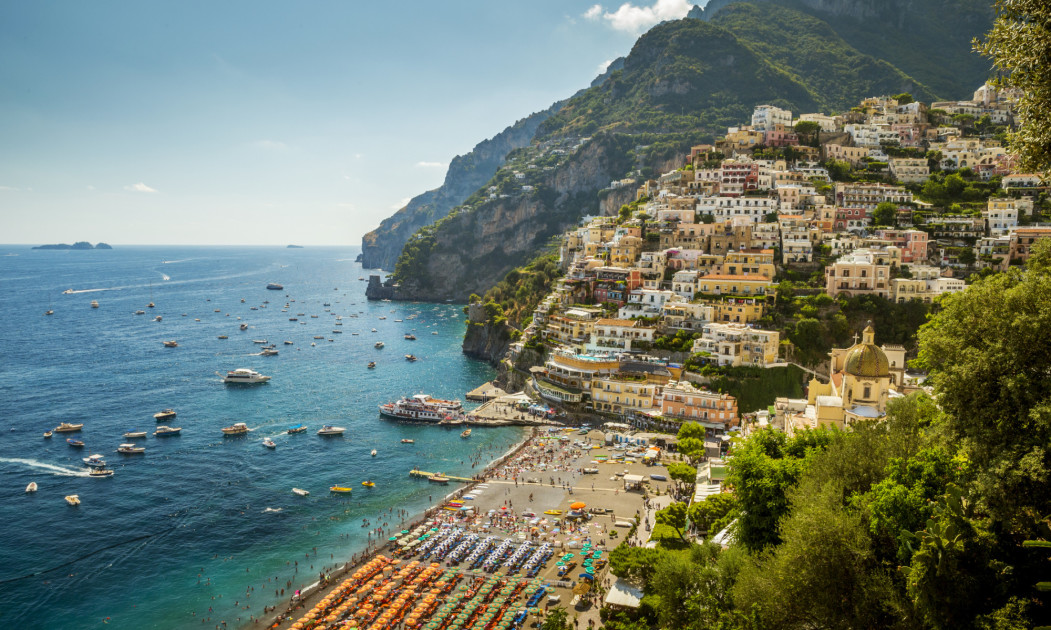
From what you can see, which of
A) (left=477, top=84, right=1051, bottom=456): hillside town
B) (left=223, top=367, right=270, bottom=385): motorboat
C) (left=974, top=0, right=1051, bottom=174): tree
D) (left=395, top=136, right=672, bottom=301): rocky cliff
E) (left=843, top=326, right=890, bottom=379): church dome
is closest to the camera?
(left=974, top=0, right=1051, bottom=174): tree

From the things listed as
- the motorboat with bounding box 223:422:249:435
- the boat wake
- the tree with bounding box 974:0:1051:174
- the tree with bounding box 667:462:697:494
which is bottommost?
the boat wake

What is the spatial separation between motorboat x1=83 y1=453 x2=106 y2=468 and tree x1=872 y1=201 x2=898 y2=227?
88.7 metres

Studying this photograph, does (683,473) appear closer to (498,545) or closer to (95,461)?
(498,545)

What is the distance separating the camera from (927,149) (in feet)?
319

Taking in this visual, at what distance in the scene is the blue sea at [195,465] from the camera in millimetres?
36125

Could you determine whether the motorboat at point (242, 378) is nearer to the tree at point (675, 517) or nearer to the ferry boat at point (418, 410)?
Answer: the ferry boat at point (418, 410)

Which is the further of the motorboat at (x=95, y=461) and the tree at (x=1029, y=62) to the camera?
the motorboat at (x=95, y=461)

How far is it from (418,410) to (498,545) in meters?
30.2

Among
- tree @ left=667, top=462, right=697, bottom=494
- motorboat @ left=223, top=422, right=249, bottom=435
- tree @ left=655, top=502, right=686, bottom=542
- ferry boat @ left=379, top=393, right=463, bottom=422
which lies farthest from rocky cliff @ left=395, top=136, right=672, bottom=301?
tree @ left=655, top=502, right=686, bottom=542

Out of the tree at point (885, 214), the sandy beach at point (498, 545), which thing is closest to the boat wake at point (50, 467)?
the sandy beach at point (498, 545)

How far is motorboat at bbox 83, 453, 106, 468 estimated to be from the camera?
5192cm

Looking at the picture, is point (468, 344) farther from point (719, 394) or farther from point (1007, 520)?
point (1007, 520)

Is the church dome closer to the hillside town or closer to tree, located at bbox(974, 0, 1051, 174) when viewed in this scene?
the hillside town

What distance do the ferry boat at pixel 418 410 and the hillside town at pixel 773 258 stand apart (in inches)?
449
